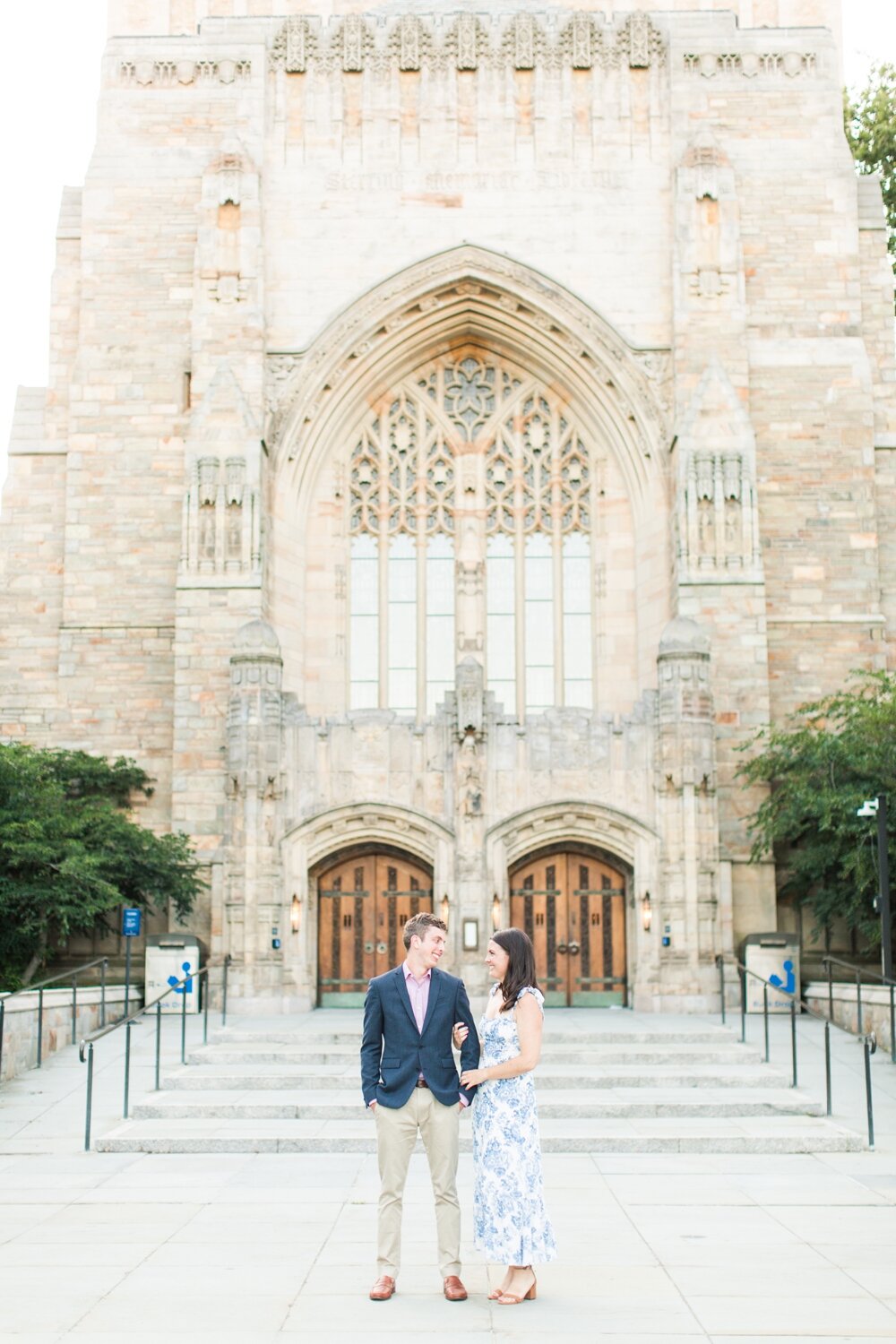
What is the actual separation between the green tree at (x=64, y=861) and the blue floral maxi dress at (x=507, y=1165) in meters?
12.4

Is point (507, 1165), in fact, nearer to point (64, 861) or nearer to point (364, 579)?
point (64, 861)

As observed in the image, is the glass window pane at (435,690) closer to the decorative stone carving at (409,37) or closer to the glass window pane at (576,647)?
the glass window pane at (576,647)

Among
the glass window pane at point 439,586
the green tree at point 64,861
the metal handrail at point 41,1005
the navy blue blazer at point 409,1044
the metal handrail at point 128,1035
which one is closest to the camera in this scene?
the navy blue blazer at point 409,1044

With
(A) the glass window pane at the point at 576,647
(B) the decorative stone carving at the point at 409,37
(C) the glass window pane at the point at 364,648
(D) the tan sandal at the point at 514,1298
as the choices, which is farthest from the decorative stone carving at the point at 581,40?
(D) the tan sandal at the point at 514,1298

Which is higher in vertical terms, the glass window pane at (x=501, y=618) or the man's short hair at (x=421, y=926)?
the glass window pane at (x=501, y=618)

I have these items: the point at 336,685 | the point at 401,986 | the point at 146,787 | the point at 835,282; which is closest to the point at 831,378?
the point at 835,282

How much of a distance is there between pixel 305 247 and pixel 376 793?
9690mm

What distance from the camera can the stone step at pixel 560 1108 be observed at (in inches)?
526

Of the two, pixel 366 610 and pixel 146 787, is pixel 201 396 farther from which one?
pixel 146 787

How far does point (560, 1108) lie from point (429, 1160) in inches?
244

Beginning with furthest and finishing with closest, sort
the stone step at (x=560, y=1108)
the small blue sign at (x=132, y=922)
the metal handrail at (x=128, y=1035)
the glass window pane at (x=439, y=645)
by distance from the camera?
the glass window pane at (x=439, y=645)
the small blue sign at (x=132, y=922)
the stone step at (x=560, y=1108)
the metal handrail at (x=128, y=1035)

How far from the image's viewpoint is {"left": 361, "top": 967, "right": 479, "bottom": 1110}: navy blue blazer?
24.7 ft

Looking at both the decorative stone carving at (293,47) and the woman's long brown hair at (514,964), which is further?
the decorative stone carving at (293,47)

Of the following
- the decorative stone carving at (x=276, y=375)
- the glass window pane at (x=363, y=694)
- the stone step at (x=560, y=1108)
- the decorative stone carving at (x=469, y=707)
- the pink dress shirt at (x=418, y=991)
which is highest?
the decorative stone carving at (x=276, y=375)
